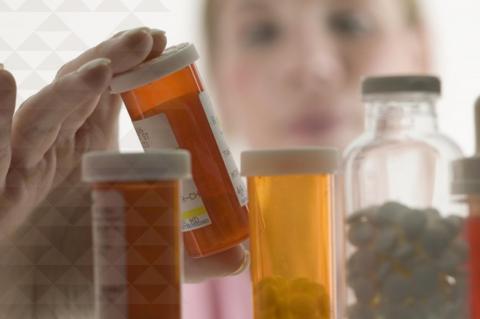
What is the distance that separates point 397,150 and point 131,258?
20cm

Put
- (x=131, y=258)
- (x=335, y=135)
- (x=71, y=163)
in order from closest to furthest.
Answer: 1. (x=131, y=258)
2. (x=71, y=163)
3. (x=335, y=135)

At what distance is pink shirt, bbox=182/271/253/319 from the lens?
84 cm

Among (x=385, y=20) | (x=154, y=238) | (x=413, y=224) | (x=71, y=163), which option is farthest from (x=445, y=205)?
(x=385, y=20)

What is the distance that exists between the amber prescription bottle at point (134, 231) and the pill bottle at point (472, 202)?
0.62 ft

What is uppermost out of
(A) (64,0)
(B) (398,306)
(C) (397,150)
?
(A) (64,0)

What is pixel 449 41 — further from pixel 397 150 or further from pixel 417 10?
pixel 397 150

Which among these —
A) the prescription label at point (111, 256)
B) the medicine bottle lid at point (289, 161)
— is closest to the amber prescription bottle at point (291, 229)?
the medicine bottle lid at point (289, 161)

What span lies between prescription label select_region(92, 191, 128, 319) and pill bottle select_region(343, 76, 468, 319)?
0.51ft

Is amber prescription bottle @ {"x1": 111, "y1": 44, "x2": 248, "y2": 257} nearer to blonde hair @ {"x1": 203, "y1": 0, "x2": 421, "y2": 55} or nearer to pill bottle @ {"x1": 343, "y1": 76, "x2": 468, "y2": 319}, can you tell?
pill bottle @ {"x1": 343, "y1": 76, "x2": 468, "y2": 319}

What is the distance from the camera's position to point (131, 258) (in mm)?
451

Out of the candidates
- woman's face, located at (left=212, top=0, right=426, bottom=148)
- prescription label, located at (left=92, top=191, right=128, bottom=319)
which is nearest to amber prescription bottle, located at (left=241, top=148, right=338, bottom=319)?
prescription label, located at (left=92, top=191, right=128, bottom=319)

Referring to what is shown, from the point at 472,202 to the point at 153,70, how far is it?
248 millimetres

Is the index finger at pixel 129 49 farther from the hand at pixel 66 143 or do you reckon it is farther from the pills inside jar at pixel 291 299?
the pills inside jar at pixel 291 299

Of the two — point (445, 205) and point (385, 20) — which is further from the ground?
point (385, 20)
